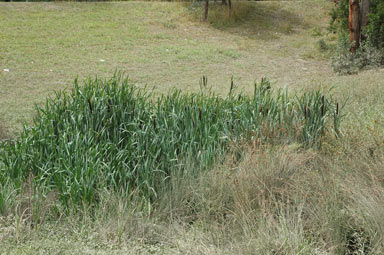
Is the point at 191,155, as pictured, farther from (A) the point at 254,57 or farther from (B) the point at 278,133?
(A) the point at 254,57

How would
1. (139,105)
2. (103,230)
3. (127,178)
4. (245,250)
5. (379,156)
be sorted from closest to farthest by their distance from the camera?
(245,250)
(103,230)
(379,156)
(127,178)
(139,105)

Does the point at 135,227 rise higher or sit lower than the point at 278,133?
lower

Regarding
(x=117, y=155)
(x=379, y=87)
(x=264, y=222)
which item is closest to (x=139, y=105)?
(x=117, y=155)

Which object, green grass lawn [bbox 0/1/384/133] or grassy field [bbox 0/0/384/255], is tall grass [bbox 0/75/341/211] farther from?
green grass lawn [bbox 0/1/384/133]

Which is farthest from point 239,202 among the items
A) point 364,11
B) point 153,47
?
point 153,47

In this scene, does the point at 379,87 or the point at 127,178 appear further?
the point at 379,87

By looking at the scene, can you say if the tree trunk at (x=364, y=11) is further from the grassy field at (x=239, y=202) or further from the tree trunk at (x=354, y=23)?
the grassy field at (x=239, y=202)

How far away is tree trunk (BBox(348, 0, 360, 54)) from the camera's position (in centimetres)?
1056

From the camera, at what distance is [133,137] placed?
14.2 feet

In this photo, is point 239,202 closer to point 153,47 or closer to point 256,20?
point 153,47

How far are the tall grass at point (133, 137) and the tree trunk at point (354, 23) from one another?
625 centimetres

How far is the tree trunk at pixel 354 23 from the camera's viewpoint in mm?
10562

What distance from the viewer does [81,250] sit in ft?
9.78

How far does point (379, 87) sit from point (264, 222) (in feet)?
15.5
